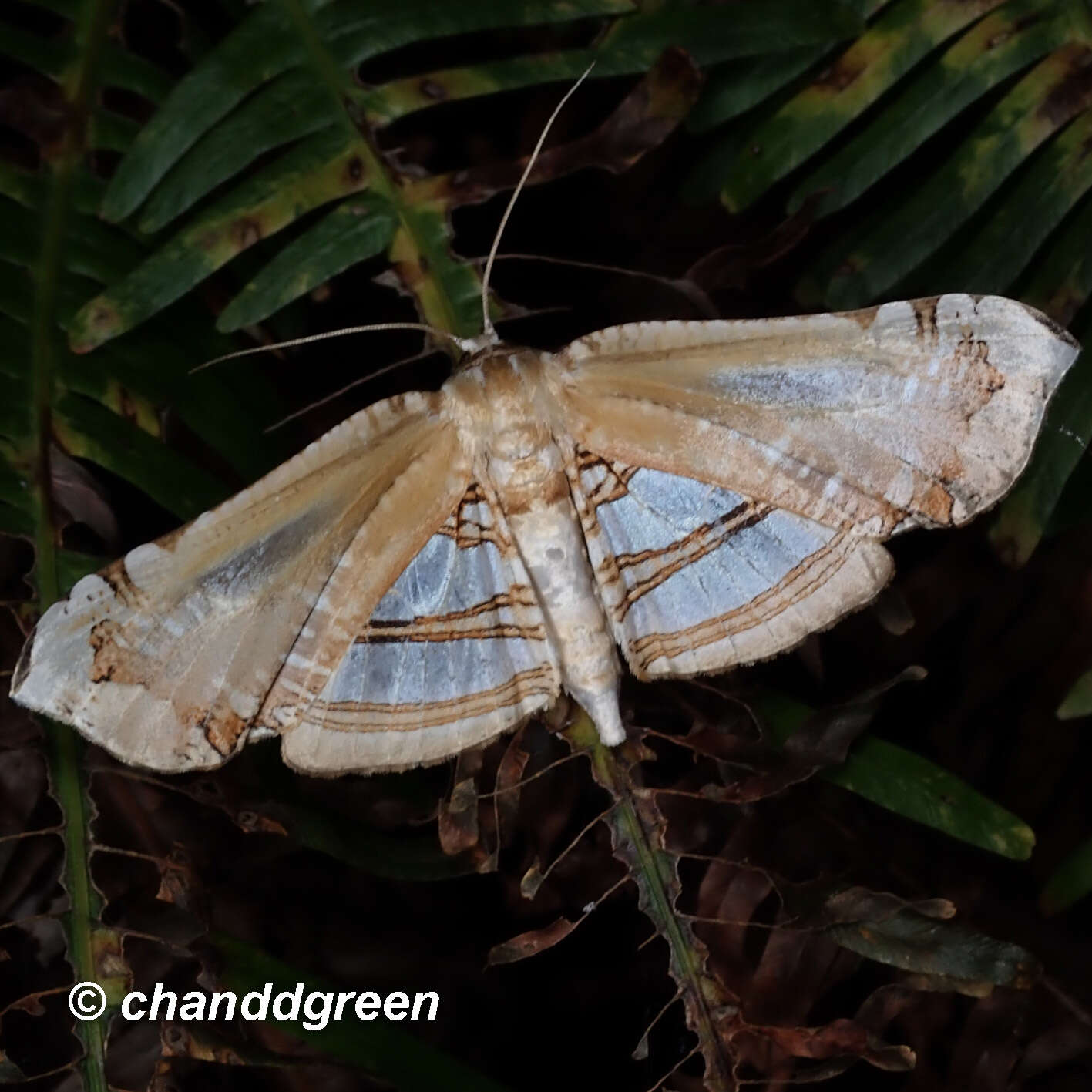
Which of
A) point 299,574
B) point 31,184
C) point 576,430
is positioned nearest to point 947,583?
point 576,430

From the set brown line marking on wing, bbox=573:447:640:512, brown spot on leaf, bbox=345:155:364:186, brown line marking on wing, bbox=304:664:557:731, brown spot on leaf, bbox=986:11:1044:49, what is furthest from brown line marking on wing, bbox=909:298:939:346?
brown spot on leaf, bbox=345:155:364:186

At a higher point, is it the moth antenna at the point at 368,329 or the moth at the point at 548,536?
the moth antenna at the point at 368,329

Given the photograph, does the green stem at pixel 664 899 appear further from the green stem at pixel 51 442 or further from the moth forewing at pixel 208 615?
the green stem at pixel 51 442

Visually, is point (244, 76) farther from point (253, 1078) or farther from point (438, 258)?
point (253, 1078)

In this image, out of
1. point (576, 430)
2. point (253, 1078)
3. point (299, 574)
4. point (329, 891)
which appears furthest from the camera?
point (329, 891)

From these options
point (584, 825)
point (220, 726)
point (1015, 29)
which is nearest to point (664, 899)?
point (584, 825)

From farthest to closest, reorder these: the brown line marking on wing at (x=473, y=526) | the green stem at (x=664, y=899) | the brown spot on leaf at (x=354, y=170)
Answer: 1. the brown spot on leaf at (x=354, y=170)
2. the brown line marking on wing at (x=473, y=526)
3. the green stem at (x=664, y=899)

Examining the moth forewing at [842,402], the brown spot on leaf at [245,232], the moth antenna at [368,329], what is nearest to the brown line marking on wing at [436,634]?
the moth forewing at [842,402]

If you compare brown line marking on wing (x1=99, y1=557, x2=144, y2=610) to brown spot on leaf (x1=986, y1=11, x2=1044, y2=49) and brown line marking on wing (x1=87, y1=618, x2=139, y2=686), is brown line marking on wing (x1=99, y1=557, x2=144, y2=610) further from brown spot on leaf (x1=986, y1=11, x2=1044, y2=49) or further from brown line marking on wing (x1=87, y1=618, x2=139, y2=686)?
brown spot on leaf (x1=986, y1=11, x2=1044, y2=49)

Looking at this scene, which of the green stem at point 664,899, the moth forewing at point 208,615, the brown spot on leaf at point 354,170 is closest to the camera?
the moth forewing at point 208,615
